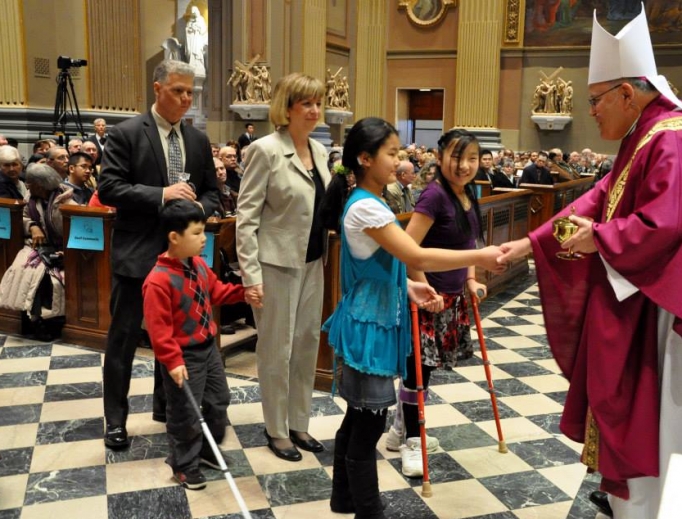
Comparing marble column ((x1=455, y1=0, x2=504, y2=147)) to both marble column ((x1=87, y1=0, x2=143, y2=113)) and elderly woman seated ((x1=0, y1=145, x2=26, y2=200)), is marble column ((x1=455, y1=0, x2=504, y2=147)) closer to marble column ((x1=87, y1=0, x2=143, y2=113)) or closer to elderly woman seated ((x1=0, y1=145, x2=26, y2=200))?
marble column ((x1=87, y1=0, x2=143, y2=113))

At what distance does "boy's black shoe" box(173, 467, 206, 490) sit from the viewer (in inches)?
130

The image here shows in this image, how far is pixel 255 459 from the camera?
12.0 ft

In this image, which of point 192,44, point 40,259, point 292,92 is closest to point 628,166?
point 292,92

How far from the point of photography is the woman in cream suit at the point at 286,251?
11.0ft

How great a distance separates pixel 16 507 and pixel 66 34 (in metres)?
10.1

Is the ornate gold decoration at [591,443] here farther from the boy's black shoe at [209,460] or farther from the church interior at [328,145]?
the boy's black shoe at [209,460]

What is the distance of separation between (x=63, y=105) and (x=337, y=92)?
26.1 feet

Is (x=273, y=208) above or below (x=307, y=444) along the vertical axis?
above

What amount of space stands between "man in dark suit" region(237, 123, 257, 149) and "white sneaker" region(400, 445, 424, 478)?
966cm

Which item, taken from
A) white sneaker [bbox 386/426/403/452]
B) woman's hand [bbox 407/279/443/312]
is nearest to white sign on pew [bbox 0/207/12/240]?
white sneaker [bbox 386/426/403/452]

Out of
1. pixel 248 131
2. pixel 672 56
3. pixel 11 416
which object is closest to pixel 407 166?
pixel 11 416

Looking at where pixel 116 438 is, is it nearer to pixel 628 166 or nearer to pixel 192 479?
pixel 192 479

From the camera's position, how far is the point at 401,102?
21.2 meters

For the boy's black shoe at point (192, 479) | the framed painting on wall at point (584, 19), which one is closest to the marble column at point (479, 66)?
the framed painting on wall at point (584, 19)
